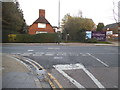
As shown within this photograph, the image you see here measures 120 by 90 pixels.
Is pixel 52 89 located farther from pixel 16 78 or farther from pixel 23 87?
pixel 16 78

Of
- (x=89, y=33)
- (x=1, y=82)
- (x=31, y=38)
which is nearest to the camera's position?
(x=1, y=82)

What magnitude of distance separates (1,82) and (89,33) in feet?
97.1

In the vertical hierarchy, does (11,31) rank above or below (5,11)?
below

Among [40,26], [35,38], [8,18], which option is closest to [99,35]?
[35,38]

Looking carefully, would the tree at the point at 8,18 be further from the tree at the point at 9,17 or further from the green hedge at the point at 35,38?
the green hedge at the point at 35,38

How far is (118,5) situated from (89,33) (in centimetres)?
2453

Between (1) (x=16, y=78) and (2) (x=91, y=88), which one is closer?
(2) (x=91, y=88)

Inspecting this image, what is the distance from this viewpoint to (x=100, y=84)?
5.28 m

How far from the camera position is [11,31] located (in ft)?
103

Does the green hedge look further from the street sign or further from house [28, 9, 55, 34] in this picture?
house [28, 9, 55, 34]

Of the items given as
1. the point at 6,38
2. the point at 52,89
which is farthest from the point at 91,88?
the point at 6,38

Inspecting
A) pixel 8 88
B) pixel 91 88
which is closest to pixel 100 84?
pixel 91 88

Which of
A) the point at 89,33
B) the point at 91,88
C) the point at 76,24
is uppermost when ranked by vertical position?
the point at 76,24

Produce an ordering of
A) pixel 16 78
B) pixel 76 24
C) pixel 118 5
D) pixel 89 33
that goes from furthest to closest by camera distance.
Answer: pixel 76 24 < pixel 89 33 < pixel 118 5 < pixel 16 78
